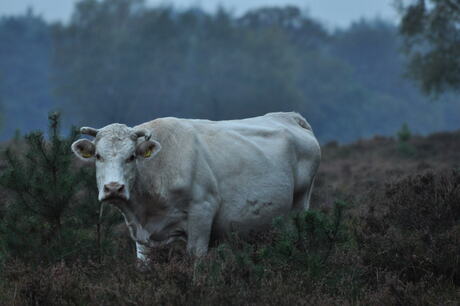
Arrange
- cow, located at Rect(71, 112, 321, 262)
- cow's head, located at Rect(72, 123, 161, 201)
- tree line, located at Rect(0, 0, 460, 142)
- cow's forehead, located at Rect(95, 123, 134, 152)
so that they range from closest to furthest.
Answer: cow's head, located at Rect(72, 123, 161, 201) < cow's forehead, located at Rect(95, 123, 134, 152) < cow, located at Rect(71, 112, 321, 262) < tree line, located at Rect(0, 0, 460, 142)

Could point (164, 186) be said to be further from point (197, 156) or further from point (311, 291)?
point (311, 291)

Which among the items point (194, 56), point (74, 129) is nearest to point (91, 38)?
point (194, 56)

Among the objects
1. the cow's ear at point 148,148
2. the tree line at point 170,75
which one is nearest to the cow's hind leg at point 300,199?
the cow's ear at point 148,148

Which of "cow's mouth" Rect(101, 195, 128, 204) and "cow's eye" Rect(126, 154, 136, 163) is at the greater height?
"cow's eye" Rect(126, 154, 136, 163)

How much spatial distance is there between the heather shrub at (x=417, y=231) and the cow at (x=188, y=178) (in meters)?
1.20

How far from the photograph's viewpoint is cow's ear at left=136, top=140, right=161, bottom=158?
680cm

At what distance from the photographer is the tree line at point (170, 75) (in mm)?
62031

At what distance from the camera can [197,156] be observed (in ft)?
23.8

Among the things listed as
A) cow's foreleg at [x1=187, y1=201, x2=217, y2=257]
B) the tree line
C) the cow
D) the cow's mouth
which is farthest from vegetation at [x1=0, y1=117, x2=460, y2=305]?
the tree line

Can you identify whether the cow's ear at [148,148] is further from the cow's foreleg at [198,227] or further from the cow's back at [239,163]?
the cow's foreleg at [198,227]

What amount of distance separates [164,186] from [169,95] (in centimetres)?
5578

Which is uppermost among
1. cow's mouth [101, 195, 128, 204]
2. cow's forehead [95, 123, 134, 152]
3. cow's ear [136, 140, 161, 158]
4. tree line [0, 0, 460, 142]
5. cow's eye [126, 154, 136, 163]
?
cow's forehead [95, 123, 134, 152]

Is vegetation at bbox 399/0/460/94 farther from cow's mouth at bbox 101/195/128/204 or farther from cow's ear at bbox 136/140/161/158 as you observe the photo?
cow's mouth at bbox 101/195/128/204

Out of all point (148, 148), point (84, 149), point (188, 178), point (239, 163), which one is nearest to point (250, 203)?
point (239, 163)
